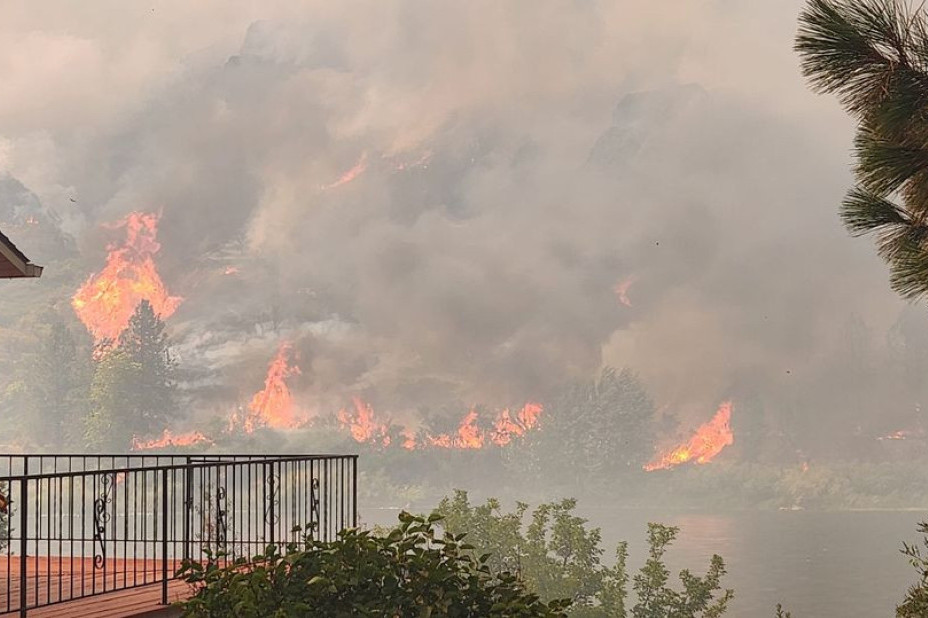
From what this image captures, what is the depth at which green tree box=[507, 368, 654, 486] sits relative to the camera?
930 inches

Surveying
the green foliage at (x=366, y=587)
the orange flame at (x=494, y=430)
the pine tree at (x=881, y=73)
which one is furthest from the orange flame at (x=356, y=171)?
the green foliage at (x=366, y=587)

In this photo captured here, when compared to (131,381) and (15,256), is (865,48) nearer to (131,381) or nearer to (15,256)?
(15,256)

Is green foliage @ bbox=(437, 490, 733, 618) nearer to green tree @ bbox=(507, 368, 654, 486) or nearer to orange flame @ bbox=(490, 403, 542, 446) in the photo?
green tree @ bbox=(507, 368, 654, 486)

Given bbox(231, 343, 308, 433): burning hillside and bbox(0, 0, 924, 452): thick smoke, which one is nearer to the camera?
bbox(0, 0, 924, 452): thick smoke

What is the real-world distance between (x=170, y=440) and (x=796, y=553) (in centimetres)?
1236

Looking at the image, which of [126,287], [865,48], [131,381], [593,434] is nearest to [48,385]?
[131,381]

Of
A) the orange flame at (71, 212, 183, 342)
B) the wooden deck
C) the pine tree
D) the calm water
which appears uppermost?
the orange flame at (71, 212, 183, 342)

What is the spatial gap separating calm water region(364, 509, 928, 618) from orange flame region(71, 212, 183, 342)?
6.35m

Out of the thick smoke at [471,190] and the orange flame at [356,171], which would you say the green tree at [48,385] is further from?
the orange flame at [356,171]

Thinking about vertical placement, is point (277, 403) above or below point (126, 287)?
below

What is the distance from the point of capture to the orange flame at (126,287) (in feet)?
79.8

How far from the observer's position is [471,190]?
79.3 feet

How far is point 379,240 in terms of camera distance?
24.2 meters

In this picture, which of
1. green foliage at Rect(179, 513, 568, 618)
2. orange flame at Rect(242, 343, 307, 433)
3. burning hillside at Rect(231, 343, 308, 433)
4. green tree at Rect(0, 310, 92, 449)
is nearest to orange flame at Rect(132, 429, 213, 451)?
burning hillside at Rect(231, 343, 308, 433)
